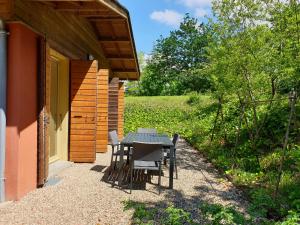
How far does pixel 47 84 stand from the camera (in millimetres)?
5629

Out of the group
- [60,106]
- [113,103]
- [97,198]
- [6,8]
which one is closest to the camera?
[6,8]

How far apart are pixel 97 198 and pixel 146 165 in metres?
1.02

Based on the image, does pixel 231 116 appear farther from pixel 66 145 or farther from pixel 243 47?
pixel 66 145

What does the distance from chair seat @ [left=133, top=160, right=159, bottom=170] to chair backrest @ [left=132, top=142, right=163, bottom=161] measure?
0.13 meters

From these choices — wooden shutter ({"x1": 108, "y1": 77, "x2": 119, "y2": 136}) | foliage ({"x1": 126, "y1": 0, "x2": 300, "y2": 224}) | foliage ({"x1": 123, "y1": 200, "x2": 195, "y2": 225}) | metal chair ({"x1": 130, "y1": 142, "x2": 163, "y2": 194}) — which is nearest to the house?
metal chair ({"x1": 130, "y1": 142, "x2": 163, "y2": 194})

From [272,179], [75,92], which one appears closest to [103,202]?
[272,179]

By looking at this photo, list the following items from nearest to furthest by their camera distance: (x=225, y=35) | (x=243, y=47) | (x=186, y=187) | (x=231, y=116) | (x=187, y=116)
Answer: (x=186, y=187)
(x=243, y=47)
(x=225, y=35)
(x=231, y=116)
(x=187, y=116)

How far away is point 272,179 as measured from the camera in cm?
602

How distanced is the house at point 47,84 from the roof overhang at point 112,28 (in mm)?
22

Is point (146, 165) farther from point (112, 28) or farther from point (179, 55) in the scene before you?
point (179, 55)

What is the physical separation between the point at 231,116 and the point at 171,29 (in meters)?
33.2

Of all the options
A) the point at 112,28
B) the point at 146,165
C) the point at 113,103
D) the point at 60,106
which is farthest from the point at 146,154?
the point at 113,103

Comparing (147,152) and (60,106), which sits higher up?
(60,106)

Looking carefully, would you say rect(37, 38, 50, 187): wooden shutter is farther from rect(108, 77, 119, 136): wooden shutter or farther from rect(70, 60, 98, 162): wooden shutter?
rect(108, 77, 119, 136): wooden shutter
